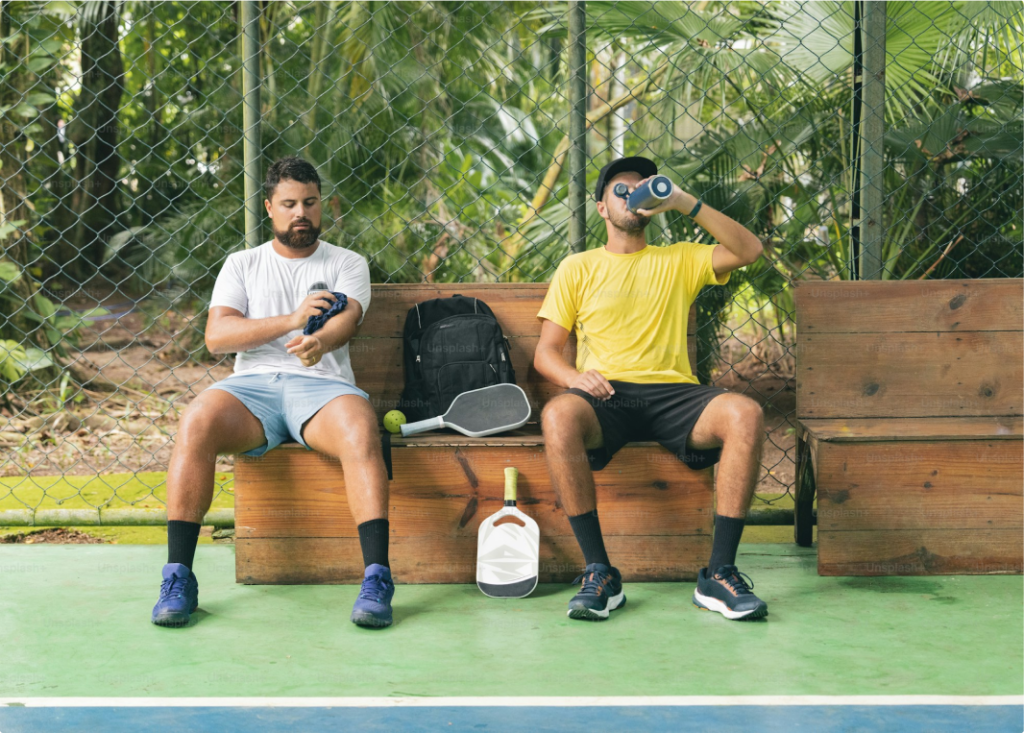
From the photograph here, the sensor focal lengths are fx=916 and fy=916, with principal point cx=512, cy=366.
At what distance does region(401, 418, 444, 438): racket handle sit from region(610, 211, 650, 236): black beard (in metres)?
0.88

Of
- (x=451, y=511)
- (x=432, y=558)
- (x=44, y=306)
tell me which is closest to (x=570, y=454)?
(x=451, y=511)

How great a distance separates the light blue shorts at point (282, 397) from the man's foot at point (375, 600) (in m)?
0.52

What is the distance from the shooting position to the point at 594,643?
242 cm

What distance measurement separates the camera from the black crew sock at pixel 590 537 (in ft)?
9.00

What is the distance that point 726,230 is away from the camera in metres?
2.93

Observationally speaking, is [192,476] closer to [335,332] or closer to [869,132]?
[335,332]

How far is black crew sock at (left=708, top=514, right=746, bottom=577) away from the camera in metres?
2.71

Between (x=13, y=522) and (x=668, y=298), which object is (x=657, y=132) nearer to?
(x=668, y=298)

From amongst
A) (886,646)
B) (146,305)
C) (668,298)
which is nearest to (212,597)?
(668,298)

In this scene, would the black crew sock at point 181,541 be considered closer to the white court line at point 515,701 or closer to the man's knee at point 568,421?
the white court line at point 515,701

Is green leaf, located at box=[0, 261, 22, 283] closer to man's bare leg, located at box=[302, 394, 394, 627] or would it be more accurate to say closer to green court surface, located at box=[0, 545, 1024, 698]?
green court surface, located at box=[0, 545, 1024, 698]

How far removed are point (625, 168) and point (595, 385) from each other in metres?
0.78

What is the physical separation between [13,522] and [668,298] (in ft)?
8.64

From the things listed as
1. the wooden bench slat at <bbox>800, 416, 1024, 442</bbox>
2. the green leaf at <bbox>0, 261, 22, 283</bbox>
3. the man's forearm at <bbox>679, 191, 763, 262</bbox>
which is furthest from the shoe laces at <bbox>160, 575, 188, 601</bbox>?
the green leaf at <bbox>0, 261, 22, 283</bbox>
